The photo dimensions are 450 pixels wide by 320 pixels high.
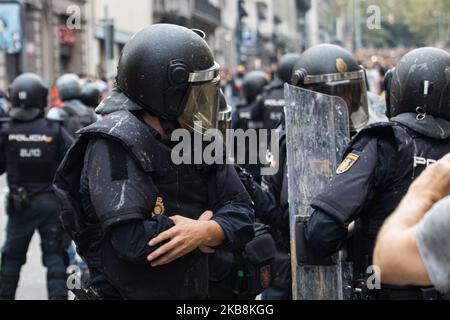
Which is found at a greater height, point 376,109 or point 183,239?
point 376,109

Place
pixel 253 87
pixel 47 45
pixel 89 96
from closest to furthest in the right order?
pixel 89 96 → pixel 253 87 → pixel 47 45

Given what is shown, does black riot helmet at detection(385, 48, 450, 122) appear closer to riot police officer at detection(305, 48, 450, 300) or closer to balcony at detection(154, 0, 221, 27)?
riot police officer at detection(305, 48, 450, 300)

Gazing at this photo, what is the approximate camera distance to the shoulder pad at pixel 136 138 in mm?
3072

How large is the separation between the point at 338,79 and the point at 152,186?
1733mm

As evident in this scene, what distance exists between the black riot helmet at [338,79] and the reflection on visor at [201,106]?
125 centimetres

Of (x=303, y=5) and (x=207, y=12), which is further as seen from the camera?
(x=303, y=5)

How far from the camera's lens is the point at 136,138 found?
3.11 metres

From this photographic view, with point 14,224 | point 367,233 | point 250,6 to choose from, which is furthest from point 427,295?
point 250,6

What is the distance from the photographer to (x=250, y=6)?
5472cm

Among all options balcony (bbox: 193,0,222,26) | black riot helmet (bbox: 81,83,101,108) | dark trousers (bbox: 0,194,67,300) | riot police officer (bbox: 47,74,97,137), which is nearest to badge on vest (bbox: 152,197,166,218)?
dark trousers (bbox: 0,194,67,300)

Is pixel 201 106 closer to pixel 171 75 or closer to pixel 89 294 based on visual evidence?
pixel 171 75

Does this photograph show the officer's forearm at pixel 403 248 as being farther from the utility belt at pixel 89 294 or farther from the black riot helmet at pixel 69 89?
the black riot helmet at pixel 69 89

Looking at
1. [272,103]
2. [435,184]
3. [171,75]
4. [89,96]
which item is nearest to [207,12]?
[272,103]

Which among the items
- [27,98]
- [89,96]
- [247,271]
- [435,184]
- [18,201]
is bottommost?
[247,271]
